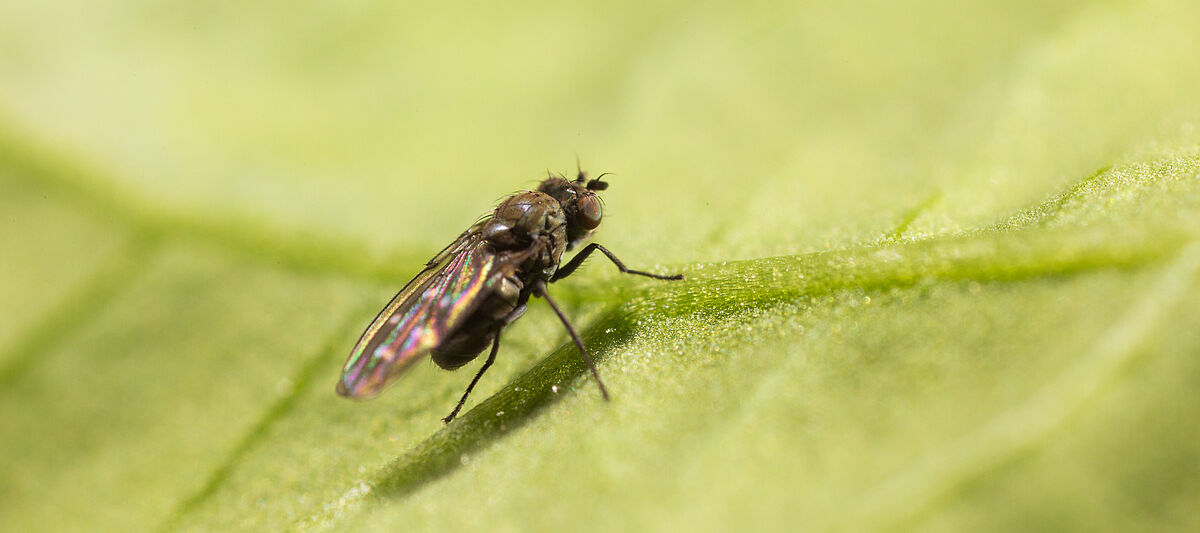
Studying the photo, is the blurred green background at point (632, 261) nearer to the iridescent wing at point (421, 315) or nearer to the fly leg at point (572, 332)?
the fly leg at point (572, 332)

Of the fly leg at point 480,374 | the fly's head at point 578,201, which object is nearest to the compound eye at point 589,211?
the fly's head at point 578,201

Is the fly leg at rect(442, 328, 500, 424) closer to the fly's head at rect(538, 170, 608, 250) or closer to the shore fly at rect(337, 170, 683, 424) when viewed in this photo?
the shore fly at rect(337, 170, 683, 424)

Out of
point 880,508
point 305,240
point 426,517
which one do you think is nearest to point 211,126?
point 305,240

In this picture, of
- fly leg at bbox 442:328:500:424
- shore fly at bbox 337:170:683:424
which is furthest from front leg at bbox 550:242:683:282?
fly leg at bbox 442:328:500:424

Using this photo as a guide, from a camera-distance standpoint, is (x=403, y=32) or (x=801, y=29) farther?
(x=403, y=32)

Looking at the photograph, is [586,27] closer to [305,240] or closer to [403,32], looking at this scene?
[403,32]

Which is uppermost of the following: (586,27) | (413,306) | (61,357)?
(586,27)

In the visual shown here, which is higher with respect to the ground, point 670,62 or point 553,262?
point 670,62

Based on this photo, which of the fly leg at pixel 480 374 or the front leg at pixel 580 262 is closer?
the fly leg at pixel 480 374

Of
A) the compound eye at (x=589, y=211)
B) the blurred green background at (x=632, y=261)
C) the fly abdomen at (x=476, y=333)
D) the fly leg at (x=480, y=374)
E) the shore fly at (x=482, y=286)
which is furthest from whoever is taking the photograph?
the compound eye at (x=589, y=211)

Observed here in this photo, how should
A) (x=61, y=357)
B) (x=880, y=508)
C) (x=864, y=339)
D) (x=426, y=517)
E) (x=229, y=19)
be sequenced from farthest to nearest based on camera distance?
(x=229, y=19) < (x=61, y=357) < (x=426, y=517) < (x=864, y=339) < (x=880, y=508)
